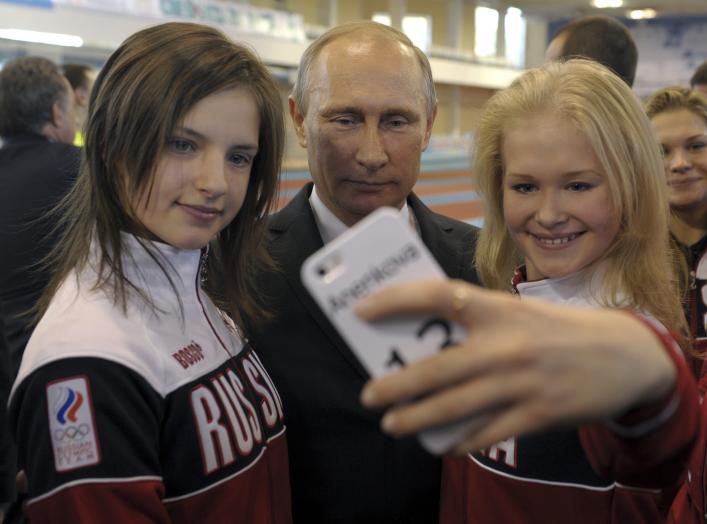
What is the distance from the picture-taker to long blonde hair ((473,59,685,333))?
1.43 meters

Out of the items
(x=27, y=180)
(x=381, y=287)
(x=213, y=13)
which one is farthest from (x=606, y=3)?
(x=381, y=287)

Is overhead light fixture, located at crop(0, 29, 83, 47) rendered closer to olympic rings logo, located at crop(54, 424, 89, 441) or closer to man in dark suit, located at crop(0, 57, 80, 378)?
man in dark suit, located at crop(0, 57, 80, 378)

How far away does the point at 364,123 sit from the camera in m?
Answer: 2.07

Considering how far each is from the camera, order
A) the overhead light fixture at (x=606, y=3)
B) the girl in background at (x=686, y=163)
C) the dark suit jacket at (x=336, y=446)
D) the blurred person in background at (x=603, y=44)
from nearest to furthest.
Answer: the dark suit jacket at (x=336, y=446) < the girl in background at (x=686, y=163) < the blurred person in background at (x=603, y=44) < the overhead light fixture at (x=606, y=3)

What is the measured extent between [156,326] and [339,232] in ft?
2.94

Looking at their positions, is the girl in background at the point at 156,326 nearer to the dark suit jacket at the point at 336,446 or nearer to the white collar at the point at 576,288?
the dark suit jacket at the point at 336,446

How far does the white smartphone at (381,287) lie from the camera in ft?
2.22

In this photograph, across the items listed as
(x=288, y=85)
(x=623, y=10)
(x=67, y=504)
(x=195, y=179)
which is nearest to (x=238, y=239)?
(x=195, y=179)

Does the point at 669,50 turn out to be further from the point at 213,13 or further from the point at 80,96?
the point at 80,96

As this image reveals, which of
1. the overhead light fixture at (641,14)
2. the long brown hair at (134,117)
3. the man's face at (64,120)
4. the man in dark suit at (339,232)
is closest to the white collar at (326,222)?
the man in dark suit at (339,232)

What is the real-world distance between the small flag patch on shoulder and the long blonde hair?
0.95m

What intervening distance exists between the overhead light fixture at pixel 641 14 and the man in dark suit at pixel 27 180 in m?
20.0

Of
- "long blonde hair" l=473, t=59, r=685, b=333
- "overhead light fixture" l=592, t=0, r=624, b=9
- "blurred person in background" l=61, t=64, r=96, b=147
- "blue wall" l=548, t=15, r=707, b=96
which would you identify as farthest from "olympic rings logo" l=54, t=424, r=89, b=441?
"overhead light fixture" l=592, t=0, r=624, b=9

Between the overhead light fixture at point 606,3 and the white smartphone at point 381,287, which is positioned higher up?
the overhead light fixture at point 606,3
